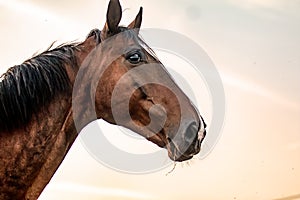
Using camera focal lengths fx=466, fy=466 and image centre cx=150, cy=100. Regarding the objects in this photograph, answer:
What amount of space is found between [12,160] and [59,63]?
20.2 inches

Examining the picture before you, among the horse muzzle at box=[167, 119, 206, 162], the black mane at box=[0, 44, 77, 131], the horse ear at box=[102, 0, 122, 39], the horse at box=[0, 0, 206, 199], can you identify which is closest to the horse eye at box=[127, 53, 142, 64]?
A: the horse at box=[0, 0, 206, 199]

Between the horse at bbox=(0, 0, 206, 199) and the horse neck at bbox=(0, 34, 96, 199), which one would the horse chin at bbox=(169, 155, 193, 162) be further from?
the horse neck at bbox=(0, 34, 96, 199)

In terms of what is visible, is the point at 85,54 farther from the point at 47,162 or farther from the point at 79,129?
the point at 47,162

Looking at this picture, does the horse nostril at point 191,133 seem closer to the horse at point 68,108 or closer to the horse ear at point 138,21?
the horse at point 68,108

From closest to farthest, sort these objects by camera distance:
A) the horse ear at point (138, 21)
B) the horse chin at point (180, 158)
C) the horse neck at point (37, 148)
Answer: the horse neck at point (37, 148) → the horse chin at point (180, 158) → the horse ear at point (138, 21)

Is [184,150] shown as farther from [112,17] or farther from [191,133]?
[112,17]

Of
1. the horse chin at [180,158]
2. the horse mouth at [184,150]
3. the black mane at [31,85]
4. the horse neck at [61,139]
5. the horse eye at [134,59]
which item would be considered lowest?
the horse chin at [180,158]

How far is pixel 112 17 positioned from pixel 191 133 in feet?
2.27

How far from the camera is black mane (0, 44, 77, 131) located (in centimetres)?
A: 210

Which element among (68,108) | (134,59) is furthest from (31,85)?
(134,59)


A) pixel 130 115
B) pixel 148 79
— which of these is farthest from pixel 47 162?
pixel 148 79

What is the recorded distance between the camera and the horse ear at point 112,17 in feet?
7.41

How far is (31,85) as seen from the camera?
2158 mm

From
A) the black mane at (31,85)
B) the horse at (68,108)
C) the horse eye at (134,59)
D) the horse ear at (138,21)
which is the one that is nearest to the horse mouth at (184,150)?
the horse at (68,108)
